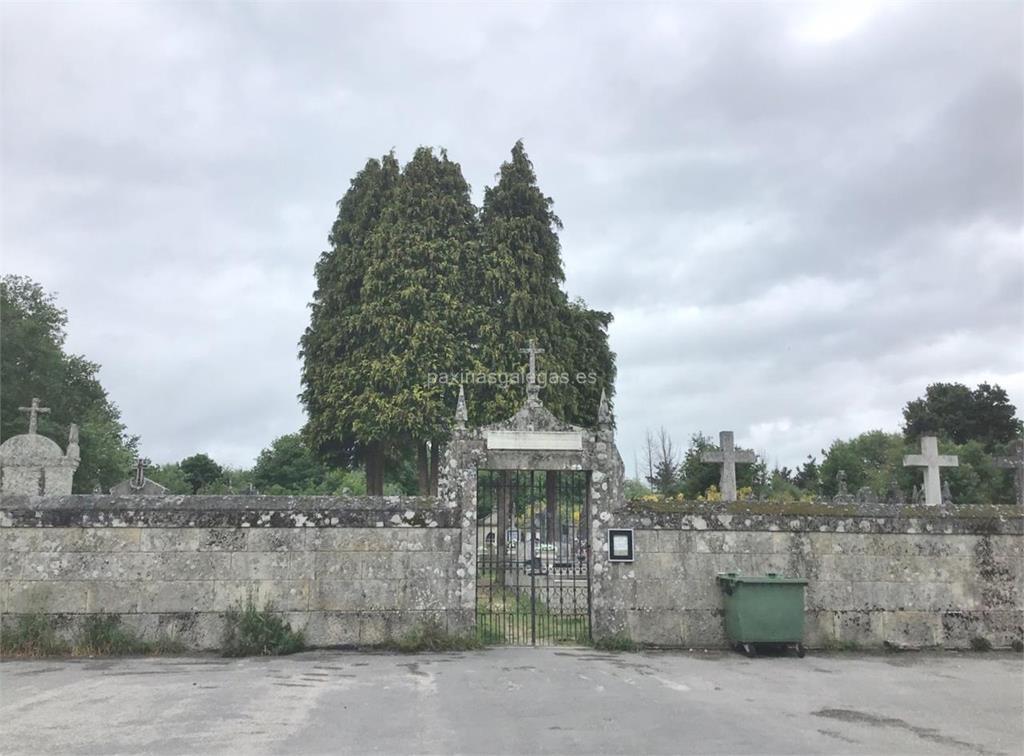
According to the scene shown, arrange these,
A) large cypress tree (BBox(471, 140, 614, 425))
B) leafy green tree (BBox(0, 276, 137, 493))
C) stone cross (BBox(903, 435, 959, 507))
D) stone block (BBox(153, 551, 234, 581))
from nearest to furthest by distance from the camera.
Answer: stone block (BBox(153, 551, 234, 581)) < stone cross (BBox(903, 435, 959, 507)) < large cypress tree (BBox(471, 140, 614, 425)) < leafy green tree (BBox(0, 276, 137, 493))

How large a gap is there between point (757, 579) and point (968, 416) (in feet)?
155

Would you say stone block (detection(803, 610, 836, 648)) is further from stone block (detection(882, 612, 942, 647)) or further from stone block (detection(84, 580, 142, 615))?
stone block (detection(84, 580, 142, 615))

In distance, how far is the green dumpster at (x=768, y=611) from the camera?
9.39 metres

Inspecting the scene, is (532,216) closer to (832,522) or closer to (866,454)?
(832,522)

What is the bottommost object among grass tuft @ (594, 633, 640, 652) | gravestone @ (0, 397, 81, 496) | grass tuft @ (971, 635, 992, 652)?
grass tuft @ (971, 635, 992, 652)

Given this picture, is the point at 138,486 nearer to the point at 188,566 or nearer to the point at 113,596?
the point at 113,596

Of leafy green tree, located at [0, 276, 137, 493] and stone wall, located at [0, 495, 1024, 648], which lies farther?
leafy green tree, located at [0, 276, 137, 493]

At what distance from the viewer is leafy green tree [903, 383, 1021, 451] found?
47.0 m

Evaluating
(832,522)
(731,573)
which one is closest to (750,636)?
(731,573)

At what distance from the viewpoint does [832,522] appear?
33.3ft

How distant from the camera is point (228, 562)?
9352 mm

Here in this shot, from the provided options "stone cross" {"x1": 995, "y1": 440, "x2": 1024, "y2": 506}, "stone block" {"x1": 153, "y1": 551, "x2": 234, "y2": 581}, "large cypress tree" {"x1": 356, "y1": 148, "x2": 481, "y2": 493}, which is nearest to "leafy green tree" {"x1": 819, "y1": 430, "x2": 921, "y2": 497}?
"stone cross" {"x1": 995, "y1": 440, "x2": 1024, "y2": 506}

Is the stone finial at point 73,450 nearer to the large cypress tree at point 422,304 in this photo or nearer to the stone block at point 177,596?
the stone block at point 177,596

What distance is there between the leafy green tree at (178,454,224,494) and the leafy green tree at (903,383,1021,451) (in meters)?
49.9
